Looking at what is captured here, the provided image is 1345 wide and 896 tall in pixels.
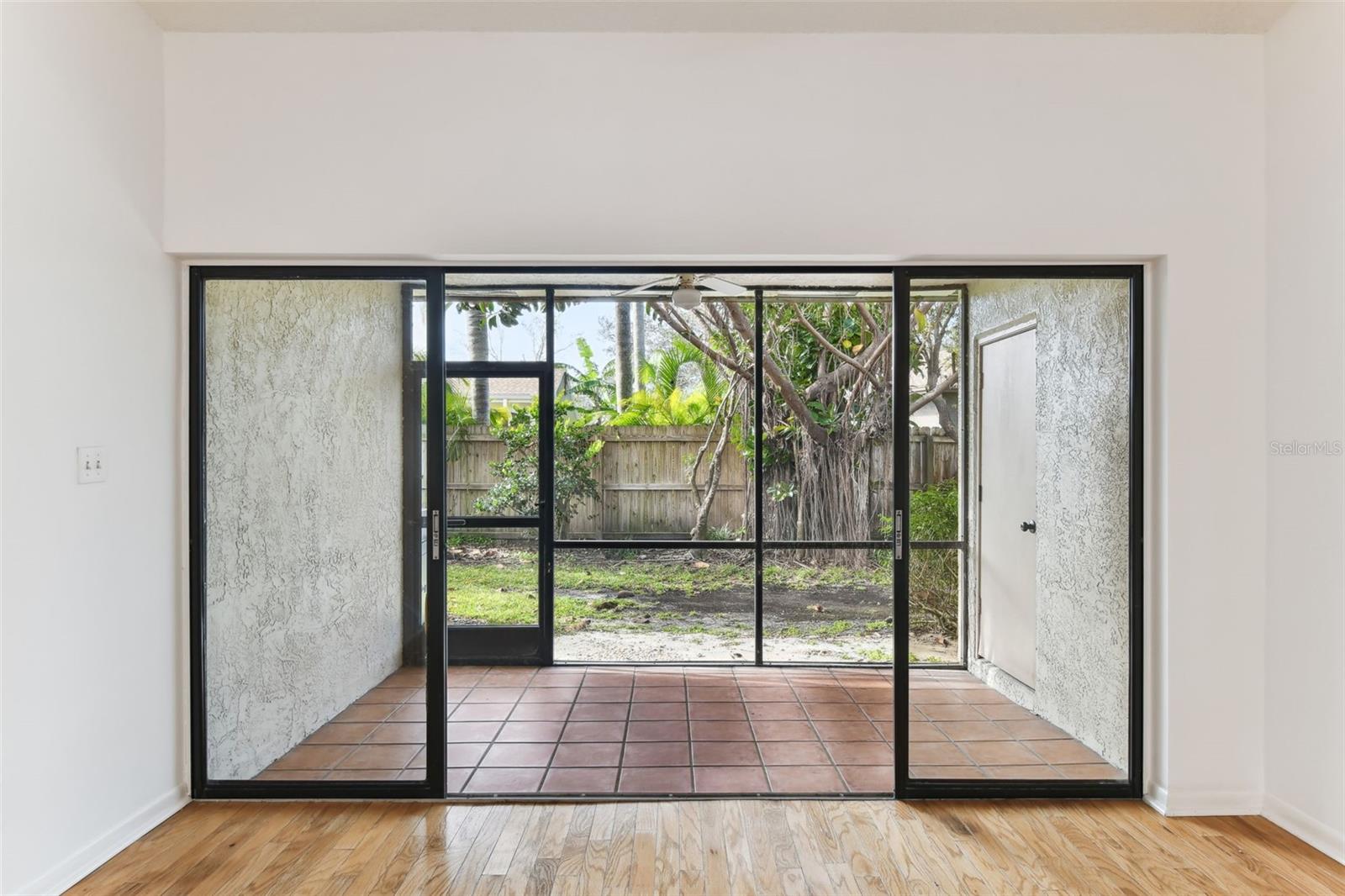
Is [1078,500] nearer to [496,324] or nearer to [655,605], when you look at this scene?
[655,605]

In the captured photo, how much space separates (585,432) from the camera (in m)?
5.05

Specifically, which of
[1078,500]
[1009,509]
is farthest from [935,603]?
[1078,500]

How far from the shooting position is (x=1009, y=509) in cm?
350

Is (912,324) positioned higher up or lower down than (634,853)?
higher up

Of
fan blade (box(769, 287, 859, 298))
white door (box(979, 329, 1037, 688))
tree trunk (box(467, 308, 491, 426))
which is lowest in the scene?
white door (box(979, 329, 1037, 688))

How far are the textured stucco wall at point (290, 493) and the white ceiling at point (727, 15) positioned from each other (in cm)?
93
